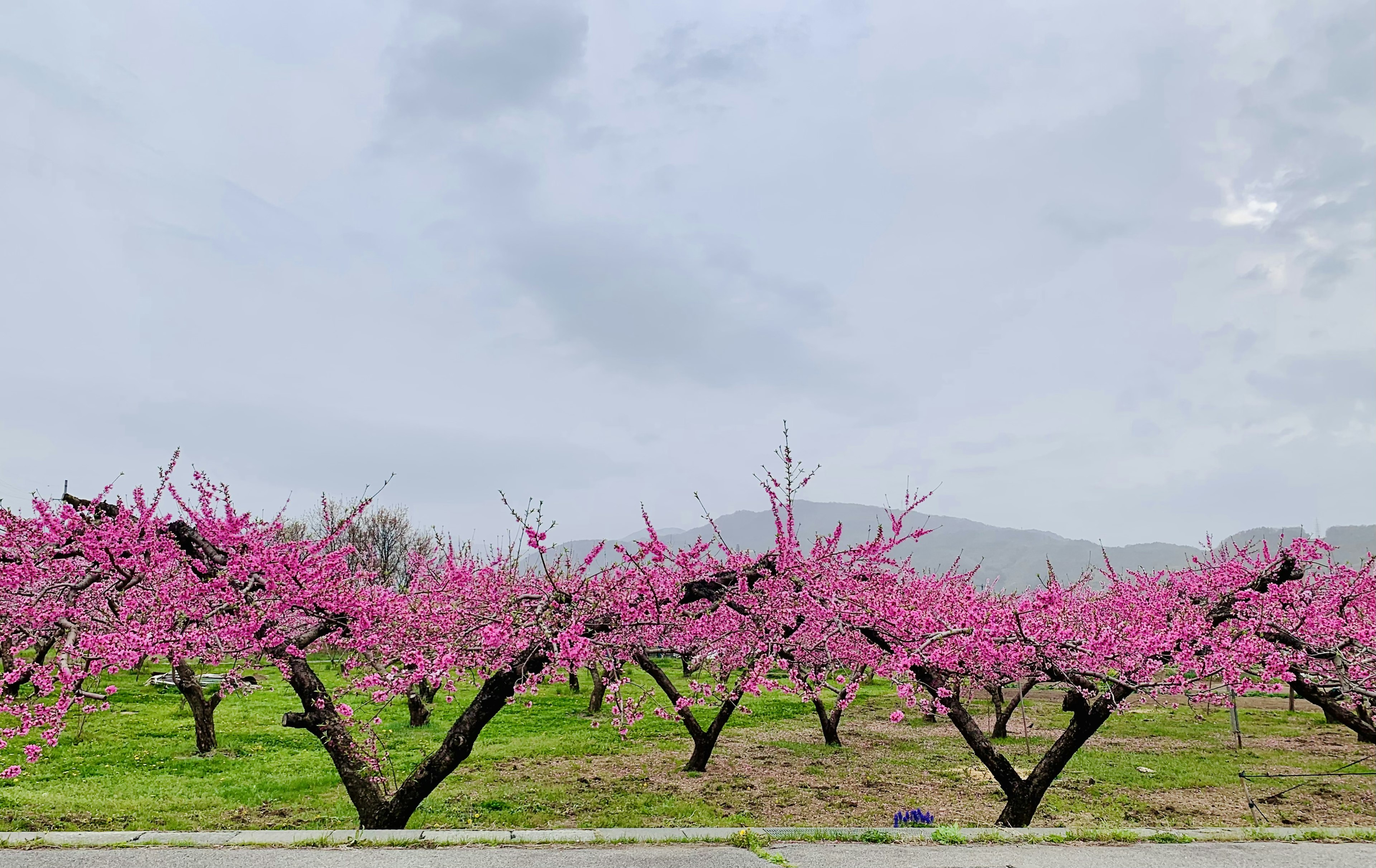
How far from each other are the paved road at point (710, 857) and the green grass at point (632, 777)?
1.02 m

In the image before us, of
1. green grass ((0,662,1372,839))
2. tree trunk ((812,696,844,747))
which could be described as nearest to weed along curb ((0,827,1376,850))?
green grass ((0,662,1372,839))

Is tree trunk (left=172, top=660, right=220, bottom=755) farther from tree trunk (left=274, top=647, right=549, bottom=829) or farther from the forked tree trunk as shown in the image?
the forked tree trunk

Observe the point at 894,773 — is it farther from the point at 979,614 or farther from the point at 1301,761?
the point at 1301,761

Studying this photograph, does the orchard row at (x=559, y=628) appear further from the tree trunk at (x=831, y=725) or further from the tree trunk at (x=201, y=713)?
the tree trunk at (x=831, y=725)

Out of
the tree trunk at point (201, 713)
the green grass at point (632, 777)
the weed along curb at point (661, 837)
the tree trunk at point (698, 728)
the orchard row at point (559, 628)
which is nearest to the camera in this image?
the weed along curb at point (661, 837)

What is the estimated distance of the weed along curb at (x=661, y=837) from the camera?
25.7ft

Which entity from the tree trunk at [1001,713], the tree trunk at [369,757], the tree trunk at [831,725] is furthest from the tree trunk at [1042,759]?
the tree trunk at [831,725]

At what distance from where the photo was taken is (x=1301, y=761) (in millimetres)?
17156

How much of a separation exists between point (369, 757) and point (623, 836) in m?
3.86

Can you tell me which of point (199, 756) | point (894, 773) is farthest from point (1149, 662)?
point (199, 756)

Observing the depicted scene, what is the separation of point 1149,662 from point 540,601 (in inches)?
338

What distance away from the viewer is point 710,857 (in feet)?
24.3

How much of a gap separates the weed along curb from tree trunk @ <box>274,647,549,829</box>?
4.58ft

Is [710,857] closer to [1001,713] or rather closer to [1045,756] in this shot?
[1045,756]
